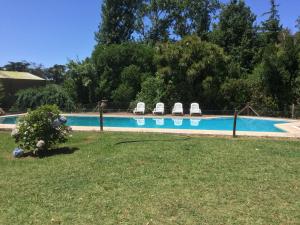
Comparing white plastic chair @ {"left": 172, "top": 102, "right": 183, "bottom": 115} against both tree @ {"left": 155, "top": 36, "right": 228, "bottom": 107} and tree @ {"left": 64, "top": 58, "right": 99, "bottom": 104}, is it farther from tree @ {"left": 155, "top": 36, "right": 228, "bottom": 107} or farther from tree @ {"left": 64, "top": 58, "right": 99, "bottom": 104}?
tree @ {"left": 64, "top": 58, "right": 99, "bottom": 104}

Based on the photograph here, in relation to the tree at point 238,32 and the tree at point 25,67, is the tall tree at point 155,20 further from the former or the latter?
the tree at point 25,67

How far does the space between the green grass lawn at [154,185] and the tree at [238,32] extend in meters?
21.4

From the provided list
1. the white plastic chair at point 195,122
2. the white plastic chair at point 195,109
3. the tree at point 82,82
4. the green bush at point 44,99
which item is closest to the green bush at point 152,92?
the white plastic chair at point 195,109

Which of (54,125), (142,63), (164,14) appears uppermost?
(164,14)

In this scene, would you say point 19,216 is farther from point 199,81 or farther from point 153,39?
point 153,39

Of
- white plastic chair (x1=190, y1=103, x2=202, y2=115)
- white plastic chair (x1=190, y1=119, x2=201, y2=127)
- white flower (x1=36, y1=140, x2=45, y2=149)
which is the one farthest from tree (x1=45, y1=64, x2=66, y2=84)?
white flower (x1=36, y1=140, x2=45, y2=149)

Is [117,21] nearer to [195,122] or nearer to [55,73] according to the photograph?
[195,122]

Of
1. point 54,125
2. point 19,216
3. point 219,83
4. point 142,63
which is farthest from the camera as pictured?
point 142,63

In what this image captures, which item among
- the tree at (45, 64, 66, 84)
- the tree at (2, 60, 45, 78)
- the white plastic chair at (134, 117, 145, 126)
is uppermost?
the tree at (2, 60, 45, 78)

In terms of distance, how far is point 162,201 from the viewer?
17.6ft

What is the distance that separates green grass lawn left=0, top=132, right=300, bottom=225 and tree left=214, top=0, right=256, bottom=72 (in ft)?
70.3

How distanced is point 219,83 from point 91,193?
62.1 ft

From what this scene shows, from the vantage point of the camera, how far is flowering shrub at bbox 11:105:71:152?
29.3 feet

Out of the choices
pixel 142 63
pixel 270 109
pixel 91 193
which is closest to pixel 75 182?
pixel 91 193
